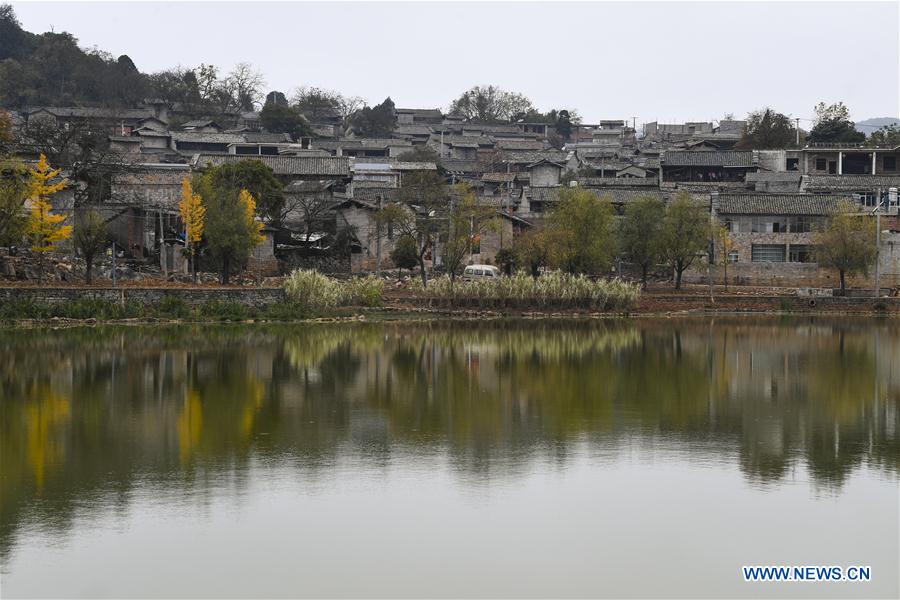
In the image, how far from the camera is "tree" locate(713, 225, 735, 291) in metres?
54.3

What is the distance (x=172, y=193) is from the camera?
53.5 meters

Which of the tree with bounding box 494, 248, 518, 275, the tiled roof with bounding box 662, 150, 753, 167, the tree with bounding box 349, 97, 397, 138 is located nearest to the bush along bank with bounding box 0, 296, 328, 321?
the tree with bounding box 494, 248, 518, 275

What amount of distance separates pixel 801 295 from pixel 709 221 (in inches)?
225

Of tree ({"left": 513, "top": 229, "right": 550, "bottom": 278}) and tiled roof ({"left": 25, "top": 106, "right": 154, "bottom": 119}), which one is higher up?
tiled roof ({"left": 25, "top": 106, "right": 154, "bottom": 119})

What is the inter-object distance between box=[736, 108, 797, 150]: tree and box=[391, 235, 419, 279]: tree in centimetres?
3817

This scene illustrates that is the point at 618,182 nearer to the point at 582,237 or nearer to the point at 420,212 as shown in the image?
the point at 420,212

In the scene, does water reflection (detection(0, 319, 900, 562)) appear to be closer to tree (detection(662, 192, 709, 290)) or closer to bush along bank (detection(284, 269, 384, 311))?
bush along bank (detection(284, 269, 384, 311))

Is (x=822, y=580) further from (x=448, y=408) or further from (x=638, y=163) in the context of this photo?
(x=638, y=163)

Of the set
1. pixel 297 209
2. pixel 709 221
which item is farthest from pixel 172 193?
pixel 709 221

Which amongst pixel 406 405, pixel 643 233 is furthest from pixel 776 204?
pixel 406 405

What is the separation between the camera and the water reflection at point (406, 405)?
55.6 feet

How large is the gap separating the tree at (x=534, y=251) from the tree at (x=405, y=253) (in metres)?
4.68

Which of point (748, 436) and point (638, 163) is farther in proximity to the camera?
point (638, 163)

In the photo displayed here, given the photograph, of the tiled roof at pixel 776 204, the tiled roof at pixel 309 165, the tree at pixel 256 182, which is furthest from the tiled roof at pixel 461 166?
the tree at pixel 256 182
